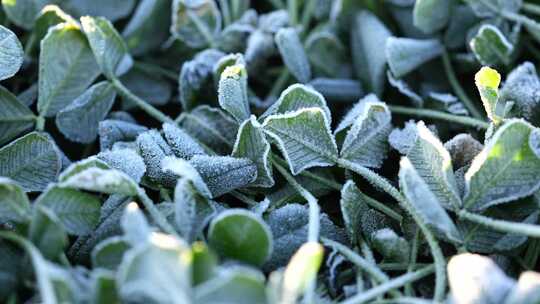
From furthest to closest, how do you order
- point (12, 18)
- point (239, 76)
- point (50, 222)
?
1. point (12, 18)
2. point (239, 76)
3. point (50, 222)

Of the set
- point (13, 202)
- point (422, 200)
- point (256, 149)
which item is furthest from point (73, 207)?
point (422, 200)

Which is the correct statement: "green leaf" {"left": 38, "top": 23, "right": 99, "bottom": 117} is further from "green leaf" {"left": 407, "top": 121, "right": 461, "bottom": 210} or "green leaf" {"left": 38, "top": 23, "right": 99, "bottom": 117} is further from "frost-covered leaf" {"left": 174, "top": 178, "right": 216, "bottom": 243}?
"green leaf" {"left": 407, "top": 121, "right": 461, "bottom": 210}

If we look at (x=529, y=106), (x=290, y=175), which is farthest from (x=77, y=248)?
(x=529, y=106)

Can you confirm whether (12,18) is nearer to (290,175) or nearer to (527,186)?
(290,175)

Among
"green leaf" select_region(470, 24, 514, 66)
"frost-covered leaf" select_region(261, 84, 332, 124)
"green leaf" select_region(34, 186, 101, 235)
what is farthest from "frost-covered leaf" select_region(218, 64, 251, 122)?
"green leaf" select_region(470, 24, 514, 66)

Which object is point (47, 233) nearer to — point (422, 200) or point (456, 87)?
point (422, 200)

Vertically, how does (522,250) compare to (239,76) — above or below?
below
